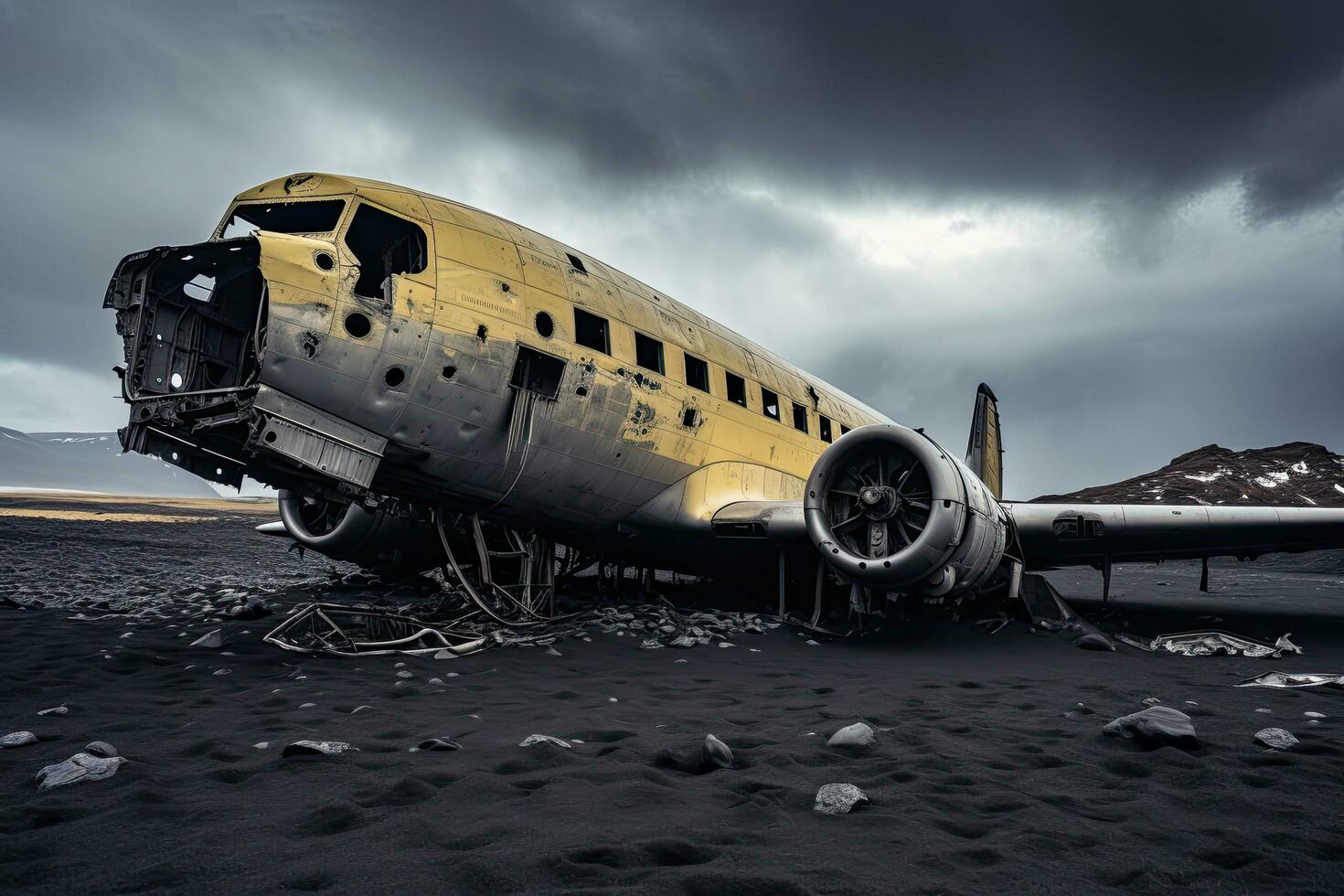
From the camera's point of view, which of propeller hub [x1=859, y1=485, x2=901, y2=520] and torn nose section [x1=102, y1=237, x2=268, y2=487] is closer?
torn nose section [x1=102, y1=237, x2=268, y2=487]

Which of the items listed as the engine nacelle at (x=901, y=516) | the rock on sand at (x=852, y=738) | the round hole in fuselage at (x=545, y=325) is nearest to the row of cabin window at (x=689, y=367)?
the round hole in fuselage at (x=545, y=325)

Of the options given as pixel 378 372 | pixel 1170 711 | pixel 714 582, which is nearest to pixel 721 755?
pixel 1170 711

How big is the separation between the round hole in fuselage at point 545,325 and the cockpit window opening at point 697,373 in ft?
7.52

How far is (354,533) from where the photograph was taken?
11250mm

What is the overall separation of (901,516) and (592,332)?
431 centimetres

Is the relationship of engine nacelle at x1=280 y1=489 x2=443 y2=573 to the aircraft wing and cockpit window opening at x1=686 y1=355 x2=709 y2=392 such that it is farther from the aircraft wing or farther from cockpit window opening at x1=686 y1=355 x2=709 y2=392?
the aircraft wing

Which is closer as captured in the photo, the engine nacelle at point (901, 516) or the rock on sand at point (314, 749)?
the rock on sand at point (314, 749)

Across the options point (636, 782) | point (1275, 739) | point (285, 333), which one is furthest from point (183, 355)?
point (1275, 739)

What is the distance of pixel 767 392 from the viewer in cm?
1114

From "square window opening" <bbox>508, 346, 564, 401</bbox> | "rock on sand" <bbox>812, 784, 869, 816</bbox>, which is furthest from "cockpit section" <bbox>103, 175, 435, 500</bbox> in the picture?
"rock on sand" <bbox>812, 784, 869, 816</bbox>

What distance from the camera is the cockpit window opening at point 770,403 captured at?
36.1 ft

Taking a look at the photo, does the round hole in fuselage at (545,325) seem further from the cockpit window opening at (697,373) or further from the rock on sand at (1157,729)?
the rock on sand at (1157,729)

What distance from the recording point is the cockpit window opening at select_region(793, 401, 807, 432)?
11734mm

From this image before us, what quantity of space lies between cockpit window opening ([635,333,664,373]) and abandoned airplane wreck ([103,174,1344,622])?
0.03m
